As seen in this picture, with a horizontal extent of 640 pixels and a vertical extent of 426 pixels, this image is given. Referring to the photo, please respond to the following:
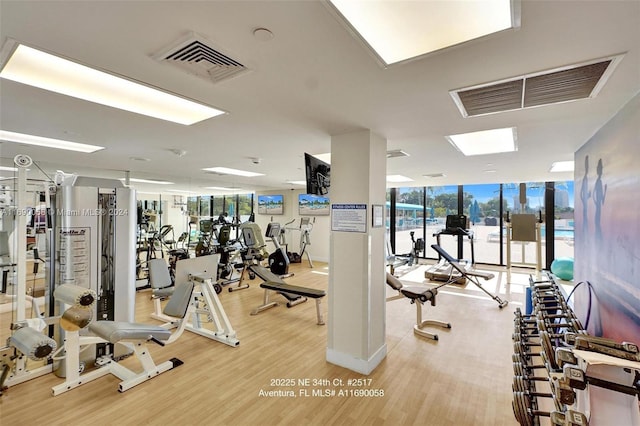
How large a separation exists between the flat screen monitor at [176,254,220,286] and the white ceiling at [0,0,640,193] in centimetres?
144

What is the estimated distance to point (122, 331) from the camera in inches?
94.0

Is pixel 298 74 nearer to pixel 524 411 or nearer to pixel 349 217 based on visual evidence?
pixel 349 217

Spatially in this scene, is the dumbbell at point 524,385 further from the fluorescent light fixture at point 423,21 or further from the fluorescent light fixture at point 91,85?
the fluorescent light fixture at point 91,85

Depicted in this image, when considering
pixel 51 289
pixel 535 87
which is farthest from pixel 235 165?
pixel 535 87

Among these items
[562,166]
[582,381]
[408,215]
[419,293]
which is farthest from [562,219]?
[582,381]

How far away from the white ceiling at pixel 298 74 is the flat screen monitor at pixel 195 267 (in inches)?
56.6

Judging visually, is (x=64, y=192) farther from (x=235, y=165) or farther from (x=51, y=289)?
(x=235, y=165)

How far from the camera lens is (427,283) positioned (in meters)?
6.54

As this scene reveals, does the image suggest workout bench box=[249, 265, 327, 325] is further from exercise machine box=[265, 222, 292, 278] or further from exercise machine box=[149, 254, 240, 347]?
exercise machine box=[265, 222, 292, 278]

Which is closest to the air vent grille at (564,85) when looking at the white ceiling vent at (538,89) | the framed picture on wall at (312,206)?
the white ceiling vent at (538,89)

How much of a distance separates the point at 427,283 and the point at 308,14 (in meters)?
6.40

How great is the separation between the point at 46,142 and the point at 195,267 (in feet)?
7.79

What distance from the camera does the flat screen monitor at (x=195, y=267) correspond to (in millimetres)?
3449

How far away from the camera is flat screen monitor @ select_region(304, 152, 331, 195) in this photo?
9.60 ft
